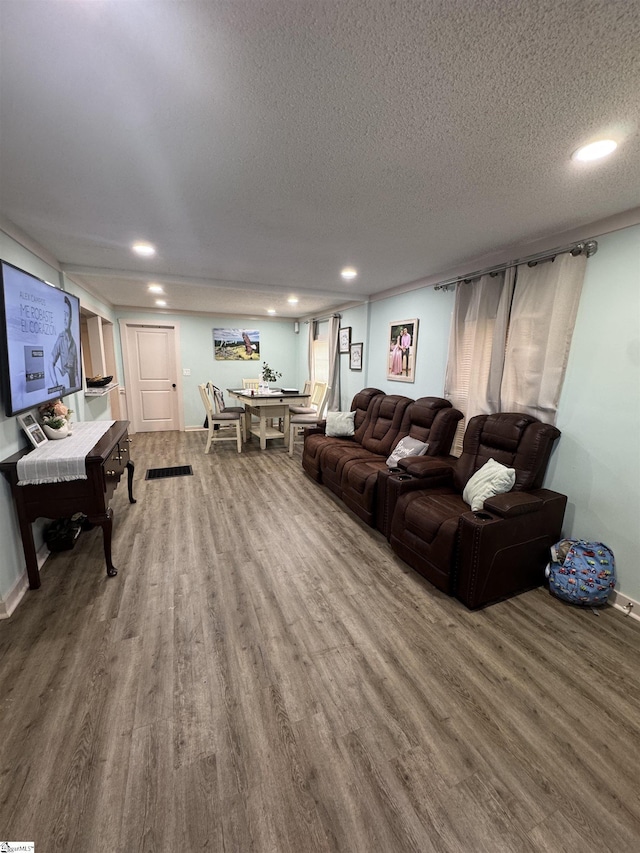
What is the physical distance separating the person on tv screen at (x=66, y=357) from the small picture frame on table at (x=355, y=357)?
342 centimetres

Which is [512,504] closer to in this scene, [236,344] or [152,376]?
[236,344]

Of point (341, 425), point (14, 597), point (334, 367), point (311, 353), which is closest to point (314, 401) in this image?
point (334, 367)

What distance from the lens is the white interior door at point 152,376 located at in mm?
6203

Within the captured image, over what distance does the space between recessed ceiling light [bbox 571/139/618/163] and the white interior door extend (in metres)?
6.23

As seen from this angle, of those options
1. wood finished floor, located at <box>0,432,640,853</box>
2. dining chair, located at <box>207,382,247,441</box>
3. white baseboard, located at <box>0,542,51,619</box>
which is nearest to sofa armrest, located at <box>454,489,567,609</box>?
wood finished floor, located at <box>0,432,640,853</box>

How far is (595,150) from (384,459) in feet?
8.84

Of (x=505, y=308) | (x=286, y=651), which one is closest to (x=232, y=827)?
(x=286, y=651)

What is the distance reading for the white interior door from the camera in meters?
6.20

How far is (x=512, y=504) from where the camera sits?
2061mm

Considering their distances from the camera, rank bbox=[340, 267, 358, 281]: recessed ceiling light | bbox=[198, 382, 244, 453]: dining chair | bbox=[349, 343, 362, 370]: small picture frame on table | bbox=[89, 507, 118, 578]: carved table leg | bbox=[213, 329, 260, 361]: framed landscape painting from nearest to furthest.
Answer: bbox=[89, 507, 118, 578]: carved table leg < bbox=[340, 267, 358, 281]: recessed ceiling light < bbox=[349, 343, 362, 370]: small picture frame on table < bbox=[198, 382, 244, 453]: dining chair < bbox=[213, 329, 260, 361]: framed landscape painting

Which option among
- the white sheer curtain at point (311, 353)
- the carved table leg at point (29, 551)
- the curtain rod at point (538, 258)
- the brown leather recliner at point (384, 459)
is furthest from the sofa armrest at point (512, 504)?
the white sheer curtain at point (311, 353)

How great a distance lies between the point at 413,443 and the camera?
127 inches

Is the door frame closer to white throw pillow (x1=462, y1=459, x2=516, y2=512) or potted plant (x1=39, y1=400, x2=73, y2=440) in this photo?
potted plant (x1=39, y1=400, x2=73, y2=440)

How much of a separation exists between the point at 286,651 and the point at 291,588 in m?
0.49
